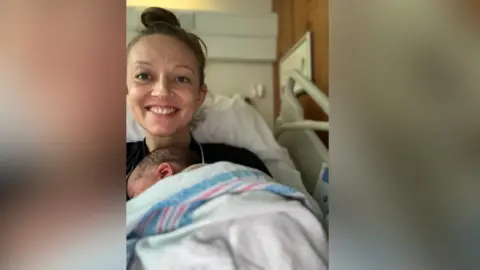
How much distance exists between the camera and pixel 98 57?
21.4 inches

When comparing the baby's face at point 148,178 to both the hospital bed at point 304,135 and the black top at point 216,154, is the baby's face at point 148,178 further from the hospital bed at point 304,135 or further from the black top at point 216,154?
the hospital bed at point 304,135

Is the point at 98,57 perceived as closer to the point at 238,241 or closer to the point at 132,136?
the point at 132,136

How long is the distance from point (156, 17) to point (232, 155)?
0.30 meters

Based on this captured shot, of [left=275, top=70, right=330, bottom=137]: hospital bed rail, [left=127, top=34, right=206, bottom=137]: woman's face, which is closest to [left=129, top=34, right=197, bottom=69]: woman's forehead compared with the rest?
[left=127, top=34, right=206, bottom=137]: woman's face

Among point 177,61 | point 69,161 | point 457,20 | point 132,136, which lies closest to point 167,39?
point 177,61

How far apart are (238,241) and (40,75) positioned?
319mm

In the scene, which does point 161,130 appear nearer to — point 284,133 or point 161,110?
point 161,110

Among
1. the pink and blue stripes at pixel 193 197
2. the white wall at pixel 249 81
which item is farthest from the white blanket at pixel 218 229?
the white wall at pixel 249 81

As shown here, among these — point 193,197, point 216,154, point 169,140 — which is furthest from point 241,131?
point 193,197

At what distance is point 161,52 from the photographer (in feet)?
2.37

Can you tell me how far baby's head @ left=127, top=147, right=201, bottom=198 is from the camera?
0.67m

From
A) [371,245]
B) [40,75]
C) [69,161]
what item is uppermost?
[40,75]

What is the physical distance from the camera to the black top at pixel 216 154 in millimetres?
673

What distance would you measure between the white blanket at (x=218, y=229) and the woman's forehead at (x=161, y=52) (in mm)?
183
